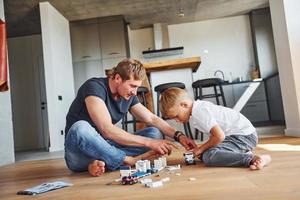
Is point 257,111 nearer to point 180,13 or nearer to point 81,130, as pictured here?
point 180,13

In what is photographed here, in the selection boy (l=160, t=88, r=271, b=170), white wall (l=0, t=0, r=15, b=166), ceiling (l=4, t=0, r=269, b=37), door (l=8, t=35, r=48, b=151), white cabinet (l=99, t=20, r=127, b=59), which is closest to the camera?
boy (l=160, t=88, r=271, b=170)

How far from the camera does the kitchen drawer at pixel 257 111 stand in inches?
216

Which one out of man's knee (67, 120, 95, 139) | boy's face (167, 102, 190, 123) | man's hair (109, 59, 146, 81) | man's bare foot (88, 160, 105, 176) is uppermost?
man's hair (109, 59, 146, 81)

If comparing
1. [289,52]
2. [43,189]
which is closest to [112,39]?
[289,52]

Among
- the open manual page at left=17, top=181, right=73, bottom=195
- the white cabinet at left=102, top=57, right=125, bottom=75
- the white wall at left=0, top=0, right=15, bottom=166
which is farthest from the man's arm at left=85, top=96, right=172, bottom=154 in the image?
the white cabinet at left=102, top=57, right=125, bottom=75

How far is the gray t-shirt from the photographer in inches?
65.0

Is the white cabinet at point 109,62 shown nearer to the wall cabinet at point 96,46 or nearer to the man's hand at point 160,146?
the wall cabinet at point 96,46

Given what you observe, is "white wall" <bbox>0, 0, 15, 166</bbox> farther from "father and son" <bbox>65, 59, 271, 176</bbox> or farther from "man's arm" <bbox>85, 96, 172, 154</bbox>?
"man's arm" <bbox>85, 96, 172, 154</bbox>

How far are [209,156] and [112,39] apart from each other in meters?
4.26

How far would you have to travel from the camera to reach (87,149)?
164 centimetres

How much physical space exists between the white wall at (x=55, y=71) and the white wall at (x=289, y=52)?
10.1 ft

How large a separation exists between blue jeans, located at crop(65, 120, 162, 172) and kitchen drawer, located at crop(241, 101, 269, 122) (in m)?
4.09

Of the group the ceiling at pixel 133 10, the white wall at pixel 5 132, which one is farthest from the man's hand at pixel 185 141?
the ceiling at pixel 133 10

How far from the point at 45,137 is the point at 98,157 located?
4603 millimetres
